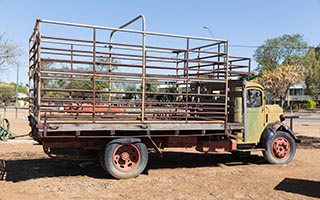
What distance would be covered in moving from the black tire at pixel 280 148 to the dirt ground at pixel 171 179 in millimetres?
226

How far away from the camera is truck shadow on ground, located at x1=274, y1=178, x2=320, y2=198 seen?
689cm

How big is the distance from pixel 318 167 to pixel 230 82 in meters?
3.09

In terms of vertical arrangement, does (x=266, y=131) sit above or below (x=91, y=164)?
above

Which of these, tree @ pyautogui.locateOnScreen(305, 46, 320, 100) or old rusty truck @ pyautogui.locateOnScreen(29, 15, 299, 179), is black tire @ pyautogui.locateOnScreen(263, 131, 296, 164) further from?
tree @ pyautogui.locateOnScreen(305, 46, 320, 100)

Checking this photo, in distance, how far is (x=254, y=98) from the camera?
9938 millimetres

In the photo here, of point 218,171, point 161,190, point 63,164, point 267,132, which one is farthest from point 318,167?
point 63,164

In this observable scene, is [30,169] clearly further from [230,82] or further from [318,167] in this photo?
[318,167]

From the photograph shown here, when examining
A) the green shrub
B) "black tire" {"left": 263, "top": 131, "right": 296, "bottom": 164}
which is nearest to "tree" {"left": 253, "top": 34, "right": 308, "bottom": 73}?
the green shrub

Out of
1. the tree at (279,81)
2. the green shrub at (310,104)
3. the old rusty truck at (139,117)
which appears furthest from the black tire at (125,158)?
the green shrub at (310,104)

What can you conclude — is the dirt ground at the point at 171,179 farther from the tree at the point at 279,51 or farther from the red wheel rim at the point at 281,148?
the tree at the point at 279,51

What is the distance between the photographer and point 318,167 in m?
9.55

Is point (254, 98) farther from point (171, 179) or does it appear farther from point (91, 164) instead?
point (91, 164)

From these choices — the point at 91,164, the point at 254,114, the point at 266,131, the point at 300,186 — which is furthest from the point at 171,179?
the point at 266,131

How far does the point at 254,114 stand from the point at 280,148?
116 centimetres
